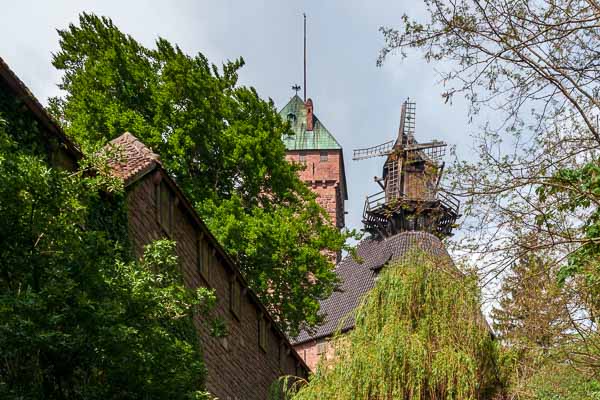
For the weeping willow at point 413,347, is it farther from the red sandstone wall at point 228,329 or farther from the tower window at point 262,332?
the tower window at point 262,332

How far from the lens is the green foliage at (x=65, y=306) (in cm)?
891

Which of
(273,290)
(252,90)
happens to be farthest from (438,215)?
(252,90)

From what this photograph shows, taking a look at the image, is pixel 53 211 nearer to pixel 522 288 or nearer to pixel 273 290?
pixel 522 288

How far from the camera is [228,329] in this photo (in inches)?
755

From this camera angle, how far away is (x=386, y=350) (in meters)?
18.4

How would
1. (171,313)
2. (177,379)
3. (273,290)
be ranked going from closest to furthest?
(177,379) < (171,313) < (273,290)

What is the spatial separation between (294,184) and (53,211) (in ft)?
62.5

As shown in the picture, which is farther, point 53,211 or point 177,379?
point 177,379

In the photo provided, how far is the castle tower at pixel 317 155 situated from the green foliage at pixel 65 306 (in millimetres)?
49213

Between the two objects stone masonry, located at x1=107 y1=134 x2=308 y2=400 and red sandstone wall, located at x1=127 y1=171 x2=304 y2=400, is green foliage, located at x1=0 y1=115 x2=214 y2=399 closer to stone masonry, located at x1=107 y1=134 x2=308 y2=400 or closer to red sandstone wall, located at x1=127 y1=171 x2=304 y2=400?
stone masonry, located at x1=107 y1=134 x2=308 y2=400

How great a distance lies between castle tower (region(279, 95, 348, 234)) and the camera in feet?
199

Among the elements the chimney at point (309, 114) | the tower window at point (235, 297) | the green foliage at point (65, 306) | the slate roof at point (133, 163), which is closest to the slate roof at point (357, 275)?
the chimney at point (309, 114)

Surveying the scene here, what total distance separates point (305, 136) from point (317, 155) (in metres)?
1.60

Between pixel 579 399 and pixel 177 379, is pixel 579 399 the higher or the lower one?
the higher one
